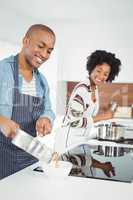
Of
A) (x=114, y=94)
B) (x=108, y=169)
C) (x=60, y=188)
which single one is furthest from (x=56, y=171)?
(x=114, y=94)

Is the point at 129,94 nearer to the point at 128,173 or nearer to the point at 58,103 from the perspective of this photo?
the point at 58,103

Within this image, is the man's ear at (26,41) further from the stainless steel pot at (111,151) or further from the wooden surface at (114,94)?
the stainless steel pot at (111,151)

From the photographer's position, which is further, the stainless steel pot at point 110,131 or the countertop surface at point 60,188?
the stainless steel pot at point 110,131

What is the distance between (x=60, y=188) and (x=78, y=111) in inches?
38.5

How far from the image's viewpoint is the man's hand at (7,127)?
2254 millimetres

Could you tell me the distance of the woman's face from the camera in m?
2.45

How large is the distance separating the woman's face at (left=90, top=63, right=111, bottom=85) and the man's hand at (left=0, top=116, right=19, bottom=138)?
2.21 ft

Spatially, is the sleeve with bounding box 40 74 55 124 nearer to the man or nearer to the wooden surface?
the man

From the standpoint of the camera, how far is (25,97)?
236 centimetres

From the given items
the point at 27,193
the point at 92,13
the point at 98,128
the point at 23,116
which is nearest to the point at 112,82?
the point at 98,128

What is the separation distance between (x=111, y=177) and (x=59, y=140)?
2.53ft

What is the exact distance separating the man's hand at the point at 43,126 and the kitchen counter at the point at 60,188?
67cm

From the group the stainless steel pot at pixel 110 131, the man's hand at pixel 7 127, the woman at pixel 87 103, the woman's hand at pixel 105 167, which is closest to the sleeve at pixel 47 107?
the woman at pixel 87 103

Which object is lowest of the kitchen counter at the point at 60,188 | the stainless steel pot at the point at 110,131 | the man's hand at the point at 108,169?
the kitchen counter at the point at 60,188
